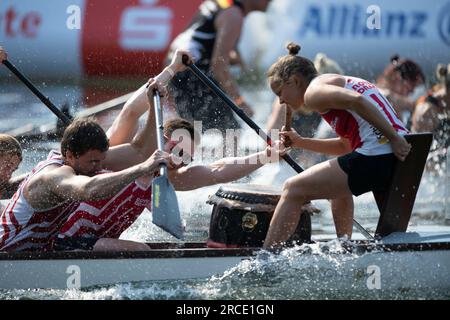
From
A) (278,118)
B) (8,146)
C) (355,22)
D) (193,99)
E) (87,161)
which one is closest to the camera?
(87,161)

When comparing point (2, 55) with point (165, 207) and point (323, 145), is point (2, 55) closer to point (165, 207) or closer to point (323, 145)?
point (165, 207)

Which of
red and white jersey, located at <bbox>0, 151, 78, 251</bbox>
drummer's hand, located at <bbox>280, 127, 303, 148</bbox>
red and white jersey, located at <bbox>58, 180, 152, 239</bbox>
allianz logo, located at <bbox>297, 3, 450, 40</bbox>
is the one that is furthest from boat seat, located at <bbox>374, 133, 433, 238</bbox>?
allianz logo, located at <bbox>297, 3, 450, 40</bbox>

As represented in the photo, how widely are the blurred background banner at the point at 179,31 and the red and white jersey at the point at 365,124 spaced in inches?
205

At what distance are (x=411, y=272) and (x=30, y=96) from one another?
7755 mm

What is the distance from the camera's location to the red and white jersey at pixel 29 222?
254 inches

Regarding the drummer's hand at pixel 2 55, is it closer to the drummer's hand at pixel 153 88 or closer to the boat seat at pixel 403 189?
the drummer's hand at pixel 153 88

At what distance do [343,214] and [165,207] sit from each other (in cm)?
119

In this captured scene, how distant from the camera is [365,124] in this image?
21.1 ft

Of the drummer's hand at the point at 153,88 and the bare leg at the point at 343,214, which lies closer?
the bare leg at the point at 343,214

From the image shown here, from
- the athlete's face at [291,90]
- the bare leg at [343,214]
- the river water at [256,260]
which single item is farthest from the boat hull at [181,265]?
the athlete's face at [291,90]

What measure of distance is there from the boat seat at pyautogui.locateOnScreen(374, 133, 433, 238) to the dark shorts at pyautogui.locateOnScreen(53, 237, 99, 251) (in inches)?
66.4

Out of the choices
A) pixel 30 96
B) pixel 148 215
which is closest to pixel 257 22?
pixel 30 96

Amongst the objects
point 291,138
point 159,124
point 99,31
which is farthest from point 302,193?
point 99,31

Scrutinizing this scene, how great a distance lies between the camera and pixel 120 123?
7.25 meters
